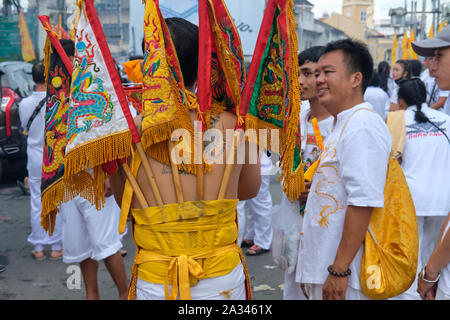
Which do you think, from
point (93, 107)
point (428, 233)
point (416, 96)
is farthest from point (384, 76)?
point (93, 107)

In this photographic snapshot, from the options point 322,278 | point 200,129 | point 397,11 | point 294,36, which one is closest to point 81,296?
point 322,278

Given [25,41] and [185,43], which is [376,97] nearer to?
[185,43]

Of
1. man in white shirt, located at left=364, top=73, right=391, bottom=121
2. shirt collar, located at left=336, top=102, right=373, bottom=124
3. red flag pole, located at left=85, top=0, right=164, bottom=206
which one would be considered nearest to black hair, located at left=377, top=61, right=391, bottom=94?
man in white shirt, located at left=364, top=73, right=391, bottom=121

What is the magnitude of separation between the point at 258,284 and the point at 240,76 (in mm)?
2601

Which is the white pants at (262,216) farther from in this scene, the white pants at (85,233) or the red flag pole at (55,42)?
the red flag pole at (55,42)

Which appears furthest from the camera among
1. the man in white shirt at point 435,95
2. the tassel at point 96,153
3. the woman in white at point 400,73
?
the woman in white at point 400,73

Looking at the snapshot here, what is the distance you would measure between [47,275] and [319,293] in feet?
9.46

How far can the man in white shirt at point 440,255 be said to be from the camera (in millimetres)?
2010

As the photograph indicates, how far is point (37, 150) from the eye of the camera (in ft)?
14.4

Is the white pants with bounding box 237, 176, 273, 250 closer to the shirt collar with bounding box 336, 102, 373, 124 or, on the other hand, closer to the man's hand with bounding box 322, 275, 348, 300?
the shirt collar with bounding box 336, 102, 373, 124

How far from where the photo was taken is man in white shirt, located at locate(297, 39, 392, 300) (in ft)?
6.32

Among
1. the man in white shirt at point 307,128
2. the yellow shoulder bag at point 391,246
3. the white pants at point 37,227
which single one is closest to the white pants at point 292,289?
the man in white shirt at point 307,128

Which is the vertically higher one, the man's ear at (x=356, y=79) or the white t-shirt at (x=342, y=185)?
the man's ear at (x=356, y=79)

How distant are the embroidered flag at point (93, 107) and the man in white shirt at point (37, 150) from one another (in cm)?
282
